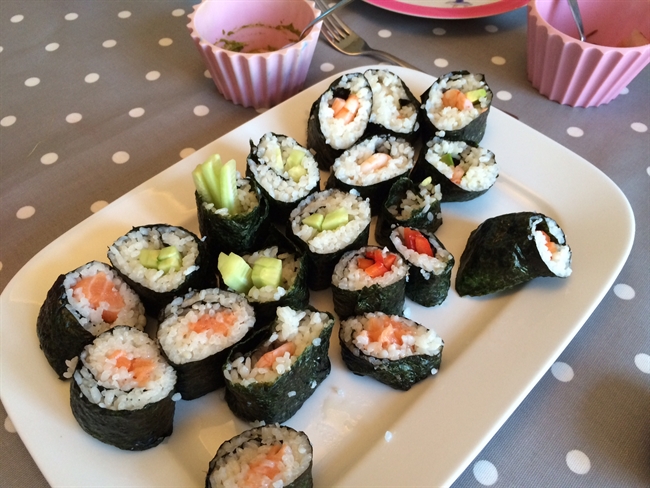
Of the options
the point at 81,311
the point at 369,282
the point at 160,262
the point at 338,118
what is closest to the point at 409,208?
the point at 369,282

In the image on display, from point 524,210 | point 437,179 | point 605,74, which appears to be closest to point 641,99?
point 605,74

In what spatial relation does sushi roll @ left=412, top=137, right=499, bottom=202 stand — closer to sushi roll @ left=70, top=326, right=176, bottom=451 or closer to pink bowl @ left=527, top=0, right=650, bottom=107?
pink bowl @ left=527, top=0, right=650, bottom=107

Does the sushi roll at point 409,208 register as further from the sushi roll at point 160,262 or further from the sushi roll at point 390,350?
the sushi roll at point 160,262

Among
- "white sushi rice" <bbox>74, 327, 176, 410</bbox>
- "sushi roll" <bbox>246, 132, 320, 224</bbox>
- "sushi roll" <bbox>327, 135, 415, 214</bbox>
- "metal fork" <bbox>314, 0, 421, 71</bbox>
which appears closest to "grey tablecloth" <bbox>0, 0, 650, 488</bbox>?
"metal fork" <bbox>314, 0, 421, 71</bbox>

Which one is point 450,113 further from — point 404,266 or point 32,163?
point 32,163

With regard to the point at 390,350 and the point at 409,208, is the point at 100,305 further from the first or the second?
the point at 409,208

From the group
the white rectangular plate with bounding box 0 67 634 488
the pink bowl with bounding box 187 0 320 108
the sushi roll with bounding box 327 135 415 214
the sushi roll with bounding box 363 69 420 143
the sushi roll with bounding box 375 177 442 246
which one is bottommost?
the white rectangular plate with bounding box 0 67 634 488
